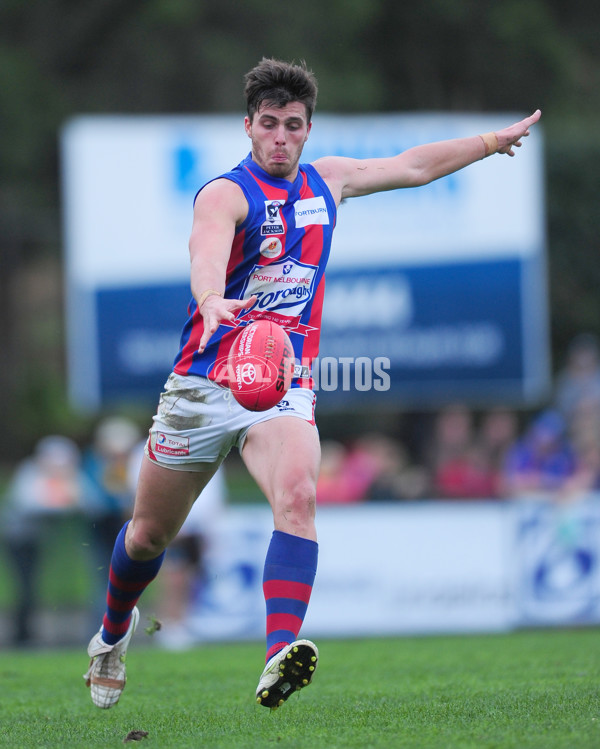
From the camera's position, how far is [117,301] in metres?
14.1

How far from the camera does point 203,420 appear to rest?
15.4ft

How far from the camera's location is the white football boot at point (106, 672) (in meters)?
5.27

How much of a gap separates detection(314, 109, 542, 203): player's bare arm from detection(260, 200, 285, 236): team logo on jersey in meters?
0.39

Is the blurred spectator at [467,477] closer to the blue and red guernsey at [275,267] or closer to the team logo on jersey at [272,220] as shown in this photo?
the blue and red guernsey at [275,267]

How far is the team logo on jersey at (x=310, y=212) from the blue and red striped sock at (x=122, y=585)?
155 centimetres

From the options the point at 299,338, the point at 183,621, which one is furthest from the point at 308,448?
the point at 183,621

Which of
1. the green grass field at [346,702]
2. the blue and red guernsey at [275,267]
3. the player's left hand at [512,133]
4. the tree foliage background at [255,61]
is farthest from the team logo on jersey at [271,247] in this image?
the tree foliage background at [255,61]

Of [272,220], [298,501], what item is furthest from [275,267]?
[298,501]

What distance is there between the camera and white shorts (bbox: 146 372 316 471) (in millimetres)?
4680

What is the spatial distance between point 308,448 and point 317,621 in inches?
258

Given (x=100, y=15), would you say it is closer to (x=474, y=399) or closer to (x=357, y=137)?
(x=357, y=137)

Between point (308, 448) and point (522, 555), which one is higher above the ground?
Answer: point (308, 448)

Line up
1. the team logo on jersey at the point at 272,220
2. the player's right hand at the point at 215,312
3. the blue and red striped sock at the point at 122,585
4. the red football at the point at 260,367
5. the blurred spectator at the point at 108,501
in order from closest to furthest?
the player's right hand at the point at 215,312, the red football at the point at 260,367, the team logo on jersey at the point at 272,220, the blue and red striped sock at the point at 122,585, the blurred spectator at the point at 108,501

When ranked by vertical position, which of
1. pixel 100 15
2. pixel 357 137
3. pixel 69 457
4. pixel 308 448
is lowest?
pixel 69 457
